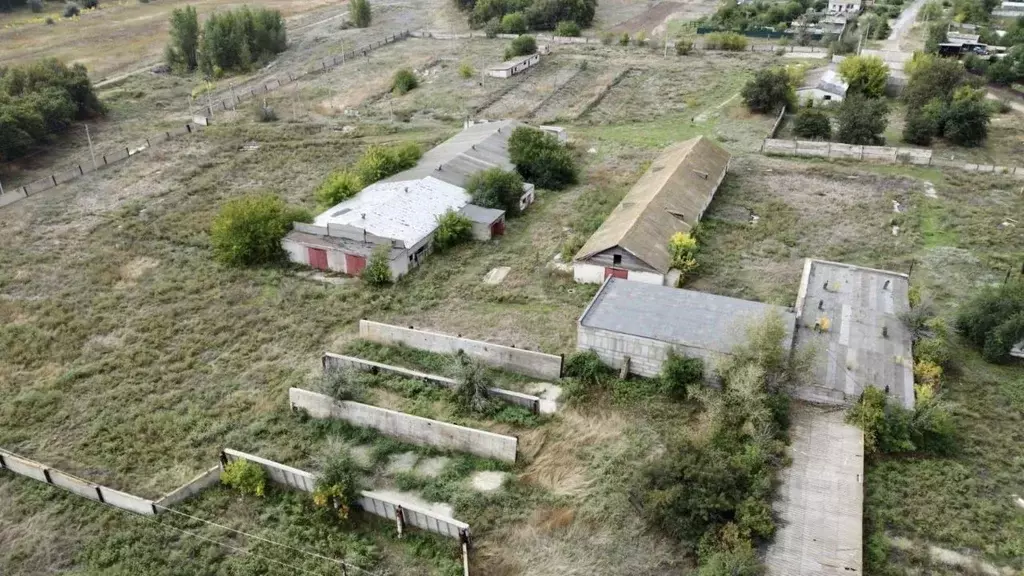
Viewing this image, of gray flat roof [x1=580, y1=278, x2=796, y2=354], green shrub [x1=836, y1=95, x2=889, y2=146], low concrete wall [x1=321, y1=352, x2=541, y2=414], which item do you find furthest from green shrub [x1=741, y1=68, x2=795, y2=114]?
low concrete wall [x1=321, y1=352, x2=541, y2=414]

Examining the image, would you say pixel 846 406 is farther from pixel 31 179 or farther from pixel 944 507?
pixel 31 179

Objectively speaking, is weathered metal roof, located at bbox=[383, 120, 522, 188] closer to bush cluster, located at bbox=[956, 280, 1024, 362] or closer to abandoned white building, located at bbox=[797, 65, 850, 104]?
bush cluster, located at bbox=[956, 280, 1024, 362]

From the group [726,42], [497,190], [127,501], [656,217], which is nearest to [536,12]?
[726,42]

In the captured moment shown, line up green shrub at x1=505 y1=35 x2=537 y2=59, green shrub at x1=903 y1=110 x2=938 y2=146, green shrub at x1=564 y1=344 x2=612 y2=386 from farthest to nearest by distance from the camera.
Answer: green shrub at x1=505 y1=35 x2=537 y2=59, green shrub at x1=903 y1=110 x2=938 y2=146, green shrub at x1=564 y1=344 x2=612 y2=386

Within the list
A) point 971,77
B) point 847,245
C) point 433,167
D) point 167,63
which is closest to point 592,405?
point 847,245

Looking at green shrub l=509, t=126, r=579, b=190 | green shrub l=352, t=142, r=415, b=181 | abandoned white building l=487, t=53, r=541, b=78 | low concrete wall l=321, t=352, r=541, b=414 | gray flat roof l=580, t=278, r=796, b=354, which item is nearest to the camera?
low concrete wall l=321, t=352, r=541, b=414

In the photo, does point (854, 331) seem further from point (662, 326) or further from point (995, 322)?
point (662, 326)

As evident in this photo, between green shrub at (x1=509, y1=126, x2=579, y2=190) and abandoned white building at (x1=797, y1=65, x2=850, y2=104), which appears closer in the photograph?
green shrub at (x1=509, y1=126, x2=579, y2=190)

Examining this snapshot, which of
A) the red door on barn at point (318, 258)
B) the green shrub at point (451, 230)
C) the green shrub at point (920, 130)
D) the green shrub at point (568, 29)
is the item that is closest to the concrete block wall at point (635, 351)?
the green shrub at point (451, 230)
